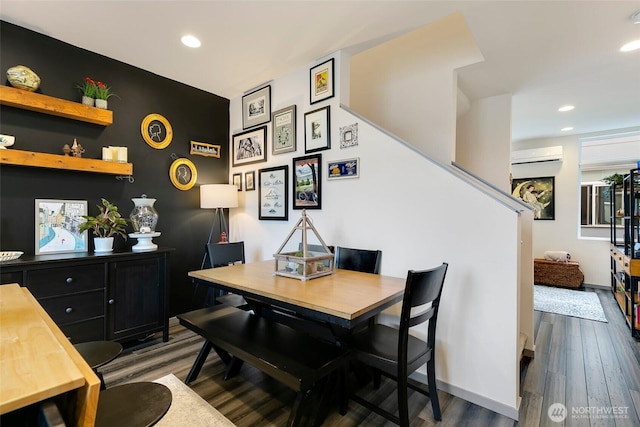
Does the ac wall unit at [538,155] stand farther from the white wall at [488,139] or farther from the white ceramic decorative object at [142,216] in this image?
the white ceramic decorative object at [142,216]

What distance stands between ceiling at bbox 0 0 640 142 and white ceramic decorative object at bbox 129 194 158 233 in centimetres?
143

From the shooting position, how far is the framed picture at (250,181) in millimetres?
3531

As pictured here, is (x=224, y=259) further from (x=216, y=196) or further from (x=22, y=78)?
(x=22, y=78)

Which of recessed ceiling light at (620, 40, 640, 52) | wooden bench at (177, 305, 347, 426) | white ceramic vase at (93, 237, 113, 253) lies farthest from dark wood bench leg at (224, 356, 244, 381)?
recessed ceiling light at (620, 40, 640, 52)

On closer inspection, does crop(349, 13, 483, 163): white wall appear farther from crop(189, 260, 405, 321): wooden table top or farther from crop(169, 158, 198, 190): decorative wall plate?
crop(169, 158, 198, 190): decorative wall plate

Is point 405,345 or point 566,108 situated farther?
point 566,108

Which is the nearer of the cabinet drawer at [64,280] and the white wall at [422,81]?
the cabinet drawer at [64,280]

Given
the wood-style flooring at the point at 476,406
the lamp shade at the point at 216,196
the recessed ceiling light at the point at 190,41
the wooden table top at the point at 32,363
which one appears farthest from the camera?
the lamp shade at the point at 216,196

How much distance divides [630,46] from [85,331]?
5098 mm

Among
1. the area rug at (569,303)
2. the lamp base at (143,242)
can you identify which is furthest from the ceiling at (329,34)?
the area rug at (569,303)

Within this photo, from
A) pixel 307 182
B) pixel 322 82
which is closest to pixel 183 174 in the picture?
pixel 307 182

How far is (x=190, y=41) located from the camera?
2.57 m

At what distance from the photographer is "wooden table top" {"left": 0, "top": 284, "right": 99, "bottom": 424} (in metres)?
0.60

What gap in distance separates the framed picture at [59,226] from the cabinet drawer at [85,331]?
683mm
